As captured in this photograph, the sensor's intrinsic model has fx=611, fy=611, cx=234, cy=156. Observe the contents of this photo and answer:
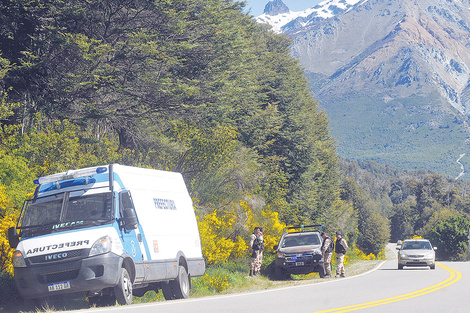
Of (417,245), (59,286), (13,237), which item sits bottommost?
(417,245)

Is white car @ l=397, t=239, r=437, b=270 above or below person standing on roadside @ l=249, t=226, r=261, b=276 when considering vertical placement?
below

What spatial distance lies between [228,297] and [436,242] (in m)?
108

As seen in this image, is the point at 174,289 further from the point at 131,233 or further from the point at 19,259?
the point at 19,259

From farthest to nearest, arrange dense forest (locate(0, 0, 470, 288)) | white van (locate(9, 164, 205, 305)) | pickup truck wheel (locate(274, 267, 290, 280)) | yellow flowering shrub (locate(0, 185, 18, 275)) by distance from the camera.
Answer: pickup truck wheel (locate(274, 267, 290, 280))
dense forest (locate(0, 0, 470, 288))
yellow flowering shrub (locate(0, 185, 18, 275))
white van (locate(9, 164, 205, 305))

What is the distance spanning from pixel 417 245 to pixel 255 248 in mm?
11239

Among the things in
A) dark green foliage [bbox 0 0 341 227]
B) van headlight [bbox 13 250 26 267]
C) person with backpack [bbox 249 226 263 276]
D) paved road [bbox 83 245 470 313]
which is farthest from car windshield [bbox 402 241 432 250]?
van headlight [bbox 13 250 26 267]

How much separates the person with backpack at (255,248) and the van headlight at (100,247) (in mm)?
10725

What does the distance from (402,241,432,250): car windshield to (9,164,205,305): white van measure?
18.1 metres

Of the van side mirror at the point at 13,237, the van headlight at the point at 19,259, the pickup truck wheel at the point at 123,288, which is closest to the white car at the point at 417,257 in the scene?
the pickup truck wheel at the point at 123,288

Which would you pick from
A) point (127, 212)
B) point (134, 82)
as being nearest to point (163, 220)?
point (127, 212)

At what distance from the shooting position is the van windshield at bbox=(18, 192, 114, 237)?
39.0 feet

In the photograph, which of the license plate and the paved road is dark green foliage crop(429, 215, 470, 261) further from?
the license plate

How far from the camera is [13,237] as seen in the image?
11859mm

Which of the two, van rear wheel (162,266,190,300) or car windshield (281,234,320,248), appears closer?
van rear wheel (162,266,190,300)
